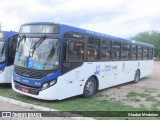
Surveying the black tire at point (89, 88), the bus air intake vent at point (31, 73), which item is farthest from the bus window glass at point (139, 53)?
the bus air intake vent at point (31, 73)

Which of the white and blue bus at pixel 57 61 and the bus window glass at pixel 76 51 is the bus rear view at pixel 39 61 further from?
the bus window glass at pixel 76 51

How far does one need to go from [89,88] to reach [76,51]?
75.0 inches

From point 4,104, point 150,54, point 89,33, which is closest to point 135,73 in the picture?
point 150,54

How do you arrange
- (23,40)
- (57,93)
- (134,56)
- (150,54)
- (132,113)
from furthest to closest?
(150,54)
(134,56)
(23,40)
(57,93)
(132,113)

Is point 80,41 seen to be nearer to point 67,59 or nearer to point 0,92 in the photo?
point 67,59

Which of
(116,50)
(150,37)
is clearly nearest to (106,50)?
(116,50)

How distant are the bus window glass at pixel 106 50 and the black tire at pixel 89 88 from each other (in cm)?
142

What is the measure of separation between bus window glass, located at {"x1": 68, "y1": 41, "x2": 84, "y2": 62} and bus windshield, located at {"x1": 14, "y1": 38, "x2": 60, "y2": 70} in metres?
0.66

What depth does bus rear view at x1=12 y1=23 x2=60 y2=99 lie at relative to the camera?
8852 mm

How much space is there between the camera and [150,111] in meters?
8.51

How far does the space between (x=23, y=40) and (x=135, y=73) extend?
359 inches

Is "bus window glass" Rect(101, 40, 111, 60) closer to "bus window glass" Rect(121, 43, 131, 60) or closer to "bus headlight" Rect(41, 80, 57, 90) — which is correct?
"bus window glass" Rect(121, 43, 131, 60)

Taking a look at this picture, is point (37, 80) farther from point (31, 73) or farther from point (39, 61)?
point (39, 61)

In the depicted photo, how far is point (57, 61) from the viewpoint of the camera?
887 cm
